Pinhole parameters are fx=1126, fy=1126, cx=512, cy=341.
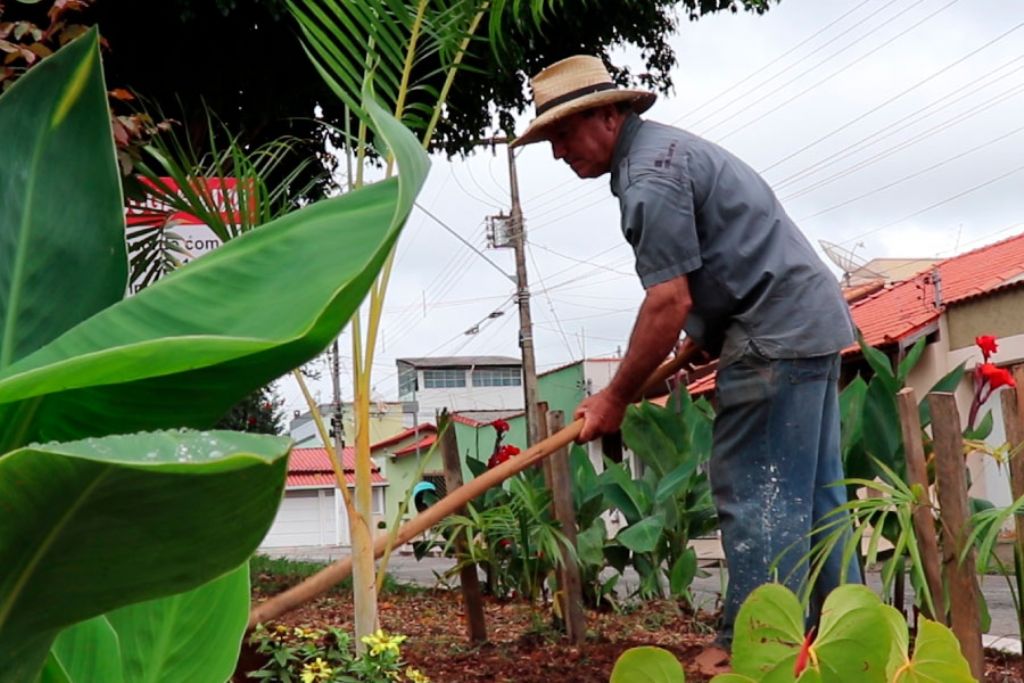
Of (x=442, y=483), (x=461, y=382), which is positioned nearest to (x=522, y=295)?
(x=442, y=483)

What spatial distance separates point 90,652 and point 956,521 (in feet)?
7.09

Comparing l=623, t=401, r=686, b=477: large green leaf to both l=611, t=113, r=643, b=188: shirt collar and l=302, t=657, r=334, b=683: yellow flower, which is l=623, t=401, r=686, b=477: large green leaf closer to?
l=611, t=113, r=643, b=188: shirt collar

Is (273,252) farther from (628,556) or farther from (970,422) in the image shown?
(628,556)

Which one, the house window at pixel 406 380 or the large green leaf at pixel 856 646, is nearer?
the large green leaf at pixel 856 646

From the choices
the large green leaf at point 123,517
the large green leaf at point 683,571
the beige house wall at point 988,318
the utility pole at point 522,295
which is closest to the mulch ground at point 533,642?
the large green leaf at point 683,571

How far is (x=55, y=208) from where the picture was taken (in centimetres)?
81

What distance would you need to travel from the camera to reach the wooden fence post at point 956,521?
2568 millimetres

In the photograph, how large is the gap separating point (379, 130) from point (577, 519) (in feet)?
14.0

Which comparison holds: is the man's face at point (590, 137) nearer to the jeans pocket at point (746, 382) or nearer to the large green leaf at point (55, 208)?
the jeans pocket at point (746, 382)

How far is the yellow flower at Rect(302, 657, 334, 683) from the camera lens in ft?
7.43

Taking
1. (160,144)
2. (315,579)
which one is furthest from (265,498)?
(160,144)

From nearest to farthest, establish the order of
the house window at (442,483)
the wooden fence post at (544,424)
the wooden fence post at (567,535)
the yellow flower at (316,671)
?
the yellow flower at (316,671)
the wooden fence post at (567,535)
the wooden fence post at (544,424)
the house window at (442,483)

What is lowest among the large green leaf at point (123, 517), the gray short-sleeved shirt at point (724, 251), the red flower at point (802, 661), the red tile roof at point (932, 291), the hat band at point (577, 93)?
the red flower at point (802, 661)

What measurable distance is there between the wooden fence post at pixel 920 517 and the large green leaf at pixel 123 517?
2.35m
